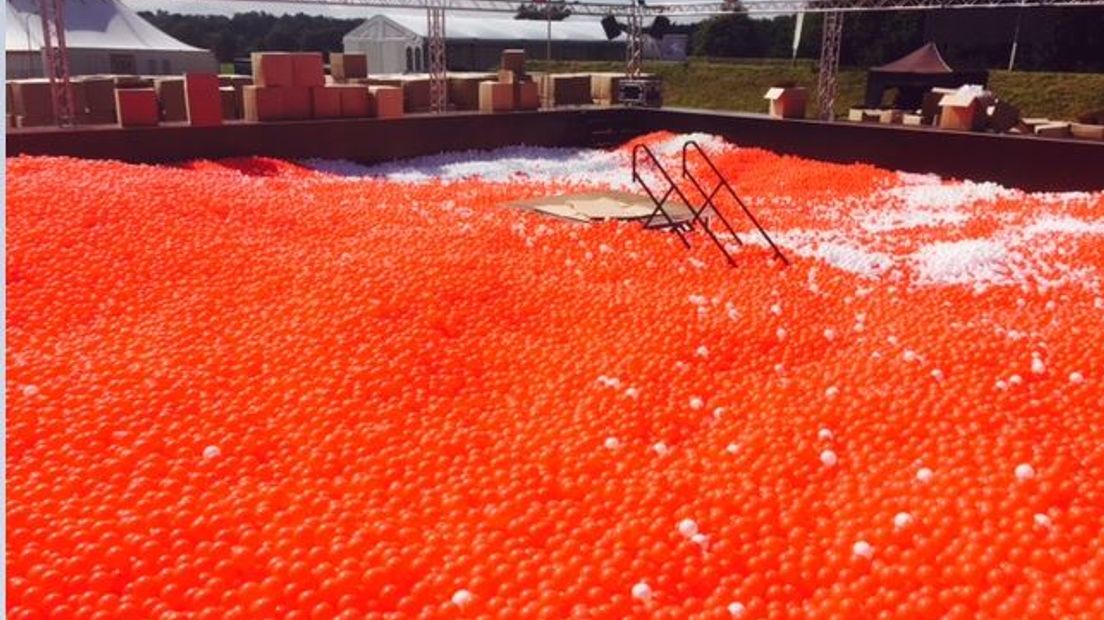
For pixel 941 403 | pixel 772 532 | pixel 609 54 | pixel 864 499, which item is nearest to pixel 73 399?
pixel 772 532

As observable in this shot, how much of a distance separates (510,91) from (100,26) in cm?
1605

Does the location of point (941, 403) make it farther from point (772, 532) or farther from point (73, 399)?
point (73, 399)

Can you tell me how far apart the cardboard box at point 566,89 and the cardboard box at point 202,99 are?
802cm

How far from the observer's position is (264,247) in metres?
8.38

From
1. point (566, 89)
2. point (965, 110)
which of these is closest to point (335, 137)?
point (566, 89)

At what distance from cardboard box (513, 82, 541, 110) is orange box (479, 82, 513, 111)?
20 cm

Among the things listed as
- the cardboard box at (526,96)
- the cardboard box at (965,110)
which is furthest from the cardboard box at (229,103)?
the cardboard box at (965,110)

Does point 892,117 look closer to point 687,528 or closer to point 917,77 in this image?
point 917,77

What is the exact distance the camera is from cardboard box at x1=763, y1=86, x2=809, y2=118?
676 inches

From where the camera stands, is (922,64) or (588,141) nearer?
(588,141)

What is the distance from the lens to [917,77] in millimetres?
27203

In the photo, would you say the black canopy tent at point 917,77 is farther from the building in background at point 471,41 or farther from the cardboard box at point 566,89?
the building in background at point 471,41

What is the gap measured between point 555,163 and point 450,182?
9.80 ft

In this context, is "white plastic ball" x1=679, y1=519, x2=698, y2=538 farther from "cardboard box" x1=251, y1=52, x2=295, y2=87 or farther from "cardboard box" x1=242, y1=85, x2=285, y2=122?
"cardboard box" x1=251, y1=52, x2=295, y2=87
